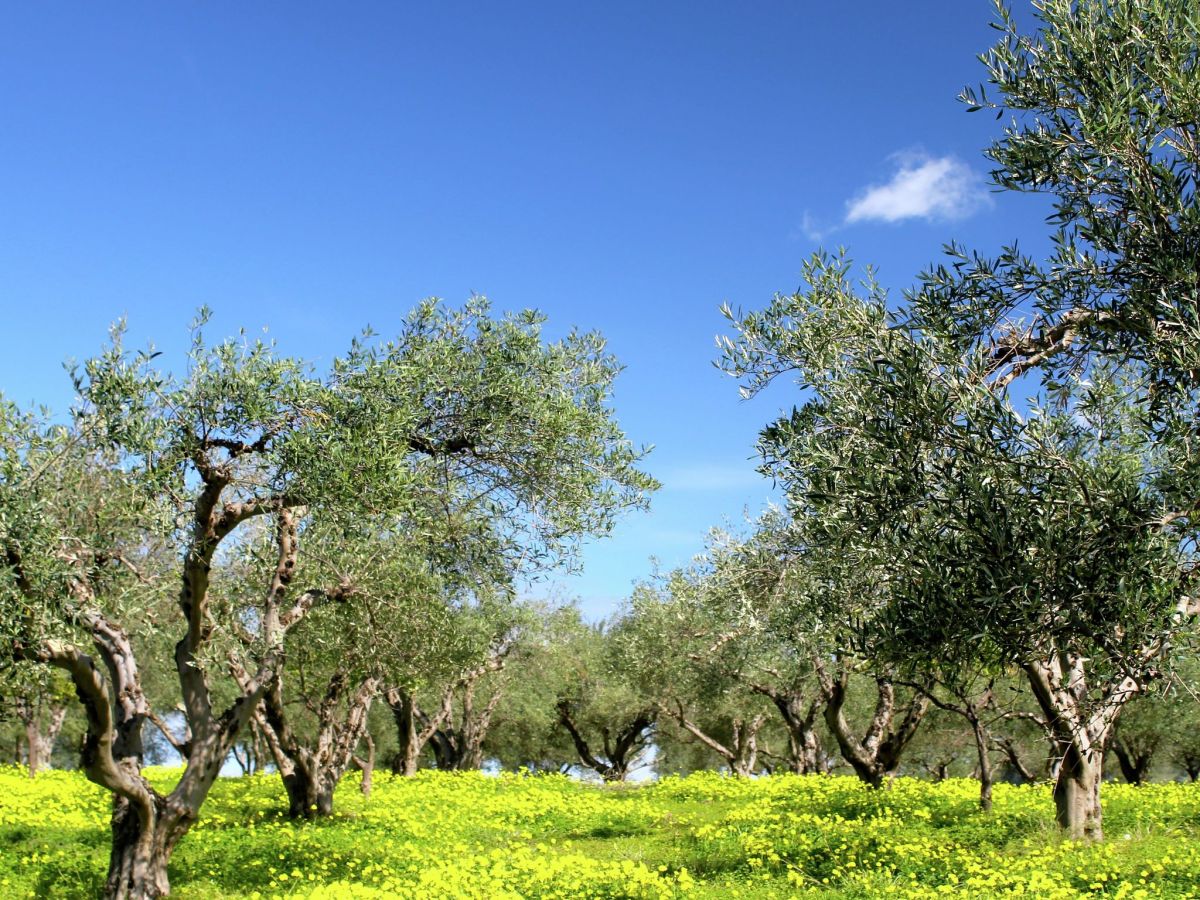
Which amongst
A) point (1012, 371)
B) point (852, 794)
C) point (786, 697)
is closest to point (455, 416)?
point (1012, 371)

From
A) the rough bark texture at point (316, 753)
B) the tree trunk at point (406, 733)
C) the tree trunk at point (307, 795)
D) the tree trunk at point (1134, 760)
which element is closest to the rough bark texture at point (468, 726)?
the tree trunk at point (406, 733)

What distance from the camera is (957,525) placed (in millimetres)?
8820

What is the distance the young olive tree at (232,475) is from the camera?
13.3 metres

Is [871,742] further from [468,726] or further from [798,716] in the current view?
[468,726]

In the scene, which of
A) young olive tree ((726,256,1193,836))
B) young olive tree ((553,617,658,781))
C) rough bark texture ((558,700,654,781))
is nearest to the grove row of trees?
young olive tree ((726,256,1193,836))

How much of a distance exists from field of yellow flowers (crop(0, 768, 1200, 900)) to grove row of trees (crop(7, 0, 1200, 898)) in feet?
6.15

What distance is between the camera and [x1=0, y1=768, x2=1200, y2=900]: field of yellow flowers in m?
15.7

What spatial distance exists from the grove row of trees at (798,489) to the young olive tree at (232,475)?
0.06 meters

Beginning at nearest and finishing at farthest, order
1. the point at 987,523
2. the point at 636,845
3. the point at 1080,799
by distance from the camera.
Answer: the point at 987,523 → the point at 1080,799 → the point at 636,845

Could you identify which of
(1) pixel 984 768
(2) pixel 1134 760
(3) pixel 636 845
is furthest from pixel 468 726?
(2) pixel 1134 760

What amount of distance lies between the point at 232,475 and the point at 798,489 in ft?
28.0

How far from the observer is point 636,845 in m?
Result: 22.1

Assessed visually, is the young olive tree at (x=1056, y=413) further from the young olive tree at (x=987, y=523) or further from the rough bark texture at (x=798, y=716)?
the rough bark texture at (x=798, y=716)

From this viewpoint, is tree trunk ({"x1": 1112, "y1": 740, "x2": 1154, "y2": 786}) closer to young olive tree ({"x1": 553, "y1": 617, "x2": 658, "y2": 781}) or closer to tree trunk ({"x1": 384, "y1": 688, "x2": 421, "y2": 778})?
young olive tree ({"x1": 553, "y1": 617, "x2": 658, "y2": 781})
